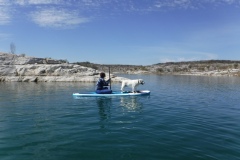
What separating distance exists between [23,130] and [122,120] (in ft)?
20.2

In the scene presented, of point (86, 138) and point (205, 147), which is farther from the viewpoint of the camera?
point (86, 138)

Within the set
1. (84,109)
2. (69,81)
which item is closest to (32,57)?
(69,81)

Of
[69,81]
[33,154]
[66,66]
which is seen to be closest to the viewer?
[33,154]

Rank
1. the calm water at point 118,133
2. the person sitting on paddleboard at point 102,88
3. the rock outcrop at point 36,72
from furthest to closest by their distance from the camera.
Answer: the rock outcrop at point 36,72, the person sitting on paddleboard at point 102,88, the calm water at point 118,133

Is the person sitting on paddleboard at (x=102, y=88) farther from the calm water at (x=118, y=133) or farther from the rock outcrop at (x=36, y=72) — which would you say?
the rock outcrop at (x=36, y=72)

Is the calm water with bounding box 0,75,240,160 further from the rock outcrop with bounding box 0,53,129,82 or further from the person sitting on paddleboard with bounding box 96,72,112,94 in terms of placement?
the rock outcrop with bounding box 0,53,129,82

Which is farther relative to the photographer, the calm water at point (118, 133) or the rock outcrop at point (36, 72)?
the rock outcrop at point (36, 72)

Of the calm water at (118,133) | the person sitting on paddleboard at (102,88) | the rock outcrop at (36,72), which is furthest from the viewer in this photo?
the rock outcrop at (36,72)

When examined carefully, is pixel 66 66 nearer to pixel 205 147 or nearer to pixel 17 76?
pixel 17 76

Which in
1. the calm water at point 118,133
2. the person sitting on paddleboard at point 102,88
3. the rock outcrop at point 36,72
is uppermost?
the rock outcrop at point 36,72

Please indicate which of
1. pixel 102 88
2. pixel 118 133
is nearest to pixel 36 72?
pixel 102 88

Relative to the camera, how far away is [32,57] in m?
65.2

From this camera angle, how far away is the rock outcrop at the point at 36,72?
191 feet

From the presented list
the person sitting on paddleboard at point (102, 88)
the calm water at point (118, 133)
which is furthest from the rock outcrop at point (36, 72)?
the calm water at point (118, 133)
